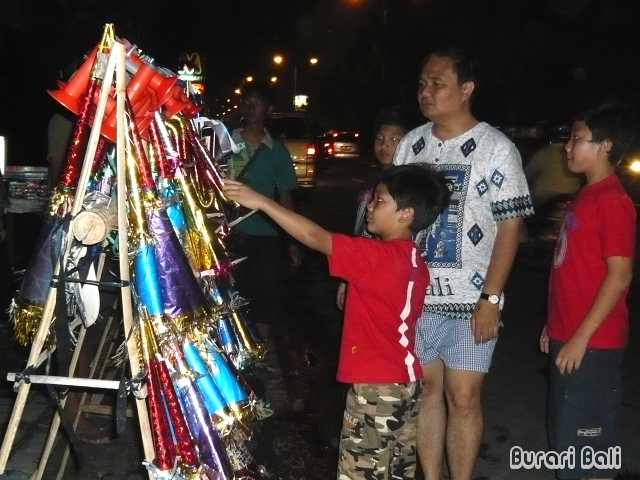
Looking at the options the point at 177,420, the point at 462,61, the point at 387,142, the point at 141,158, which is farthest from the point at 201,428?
the point at 387,142

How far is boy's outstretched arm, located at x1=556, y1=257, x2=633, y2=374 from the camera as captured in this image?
3242 mm

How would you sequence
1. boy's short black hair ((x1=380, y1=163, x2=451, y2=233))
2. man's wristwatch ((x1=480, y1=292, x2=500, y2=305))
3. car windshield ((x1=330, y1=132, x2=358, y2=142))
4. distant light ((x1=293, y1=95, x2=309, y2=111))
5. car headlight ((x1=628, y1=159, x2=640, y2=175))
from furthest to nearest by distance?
distant light ((x1=293, y1=95, x2=309, y2=111)) < car windshield ((x1=330, y1=132, x2=358, y2=142)) < car headlight ((x1=628, y1=159, x2=640, y2=175)) < man's wristwatch ((x1=480, y1=292, x2=500, y2=305)) < boy's short black hair ((x1=380, y1=163, x2=451, y2=233))

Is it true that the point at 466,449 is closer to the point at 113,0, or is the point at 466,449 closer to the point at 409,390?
the point at 409,390

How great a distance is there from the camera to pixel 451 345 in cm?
366

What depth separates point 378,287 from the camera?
10.0ft

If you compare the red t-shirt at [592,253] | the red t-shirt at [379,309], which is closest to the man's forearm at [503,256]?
the red t-shirt at [592,253]

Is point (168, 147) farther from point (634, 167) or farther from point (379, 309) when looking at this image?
point (634, 167)

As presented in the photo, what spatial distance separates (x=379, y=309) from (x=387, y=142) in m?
1.77

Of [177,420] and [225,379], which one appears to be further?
[225,379]

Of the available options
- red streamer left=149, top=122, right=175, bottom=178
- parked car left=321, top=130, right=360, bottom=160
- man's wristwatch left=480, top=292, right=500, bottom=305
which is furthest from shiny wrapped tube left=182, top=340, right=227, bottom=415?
parked car left=321, top=130, right=360, bottom=160

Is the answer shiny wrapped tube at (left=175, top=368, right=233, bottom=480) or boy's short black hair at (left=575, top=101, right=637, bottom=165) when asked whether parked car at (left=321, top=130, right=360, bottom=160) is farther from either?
shiny wrapped tube at (left=175, top=368, right=233, bottom=480)

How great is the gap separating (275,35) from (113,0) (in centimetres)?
2548

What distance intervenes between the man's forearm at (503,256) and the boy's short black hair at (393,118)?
52.1 inches

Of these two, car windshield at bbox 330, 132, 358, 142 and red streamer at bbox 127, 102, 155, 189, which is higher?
car windshield at bbox 330, 132, 358, 142
